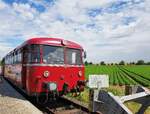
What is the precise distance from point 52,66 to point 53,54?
1.89 feet

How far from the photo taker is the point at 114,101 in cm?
327

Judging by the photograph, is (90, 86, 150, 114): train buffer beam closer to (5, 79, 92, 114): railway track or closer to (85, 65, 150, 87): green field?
(5, 79, 92, 114): railway track

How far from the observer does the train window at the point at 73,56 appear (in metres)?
12.5

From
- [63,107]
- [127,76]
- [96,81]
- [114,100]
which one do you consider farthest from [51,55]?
[127,76]

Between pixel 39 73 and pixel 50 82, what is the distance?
0.58 metres

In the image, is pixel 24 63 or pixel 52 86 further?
pixel 24 63

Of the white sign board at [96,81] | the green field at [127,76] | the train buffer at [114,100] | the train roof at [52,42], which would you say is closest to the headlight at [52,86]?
the train roof at [52,42]

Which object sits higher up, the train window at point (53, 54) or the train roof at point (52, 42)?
the train roof at point (52, 42)

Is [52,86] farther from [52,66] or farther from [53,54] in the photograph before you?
[53,54]

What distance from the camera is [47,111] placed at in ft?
36.7

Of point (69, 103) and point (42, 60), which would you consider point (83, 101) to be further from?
point (42, 60)

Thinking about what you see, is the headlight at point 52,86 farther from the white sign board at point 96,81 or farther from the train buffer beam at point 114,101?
the train buffer beam at point 114,101

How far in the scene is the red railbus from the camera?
1152 centimetres

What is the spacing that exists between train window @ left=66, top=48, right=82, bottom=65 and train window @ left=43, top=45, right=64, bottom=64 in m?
0.33
